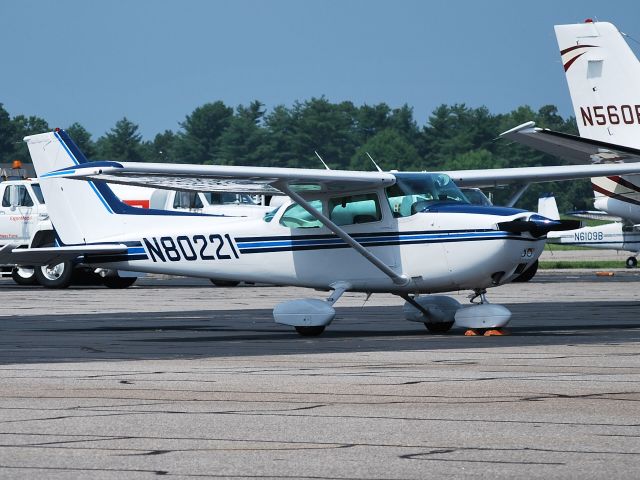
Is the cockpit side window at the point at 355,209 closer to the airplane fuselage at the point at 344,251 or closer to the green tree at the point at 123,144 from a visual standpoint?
the airplane fuselage at the point at 344,251

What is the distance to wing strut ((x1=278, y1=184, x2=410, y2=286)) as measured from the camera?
1609 centimetres

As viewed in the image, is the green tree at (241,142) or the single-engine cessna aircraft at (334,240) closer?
the single-engine cessna aircraft at (334,240)

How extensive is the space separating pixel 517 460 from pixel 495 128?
15601 cm

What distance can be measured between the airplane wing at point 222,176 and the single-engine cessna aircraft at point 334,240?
17 millimetres

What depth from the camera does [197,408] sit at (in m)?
9.07

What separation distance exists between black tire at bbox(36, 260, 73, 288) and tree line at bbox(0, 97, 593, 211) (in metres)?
111

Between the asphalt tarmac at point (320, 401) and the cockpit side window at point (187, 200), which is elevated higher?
the asphalt tarmac at point (320, 401)

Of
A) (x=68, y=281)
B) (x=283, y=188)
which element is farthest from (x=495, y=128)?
(x=283, y=188)

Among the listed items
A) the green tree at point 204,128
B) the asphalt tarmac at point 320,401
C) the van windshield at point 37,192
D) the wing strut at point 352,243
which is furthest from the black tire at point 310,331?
the green tree at point 204,128

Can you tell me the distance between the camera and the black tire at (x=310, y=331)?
1600 cm

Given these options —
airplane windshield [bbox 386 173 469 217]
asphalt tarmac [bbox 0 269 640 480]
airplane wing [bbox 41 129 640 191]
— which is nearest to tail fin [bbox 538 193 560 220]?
asphalt tarmac [bbox 0 269 640 480]

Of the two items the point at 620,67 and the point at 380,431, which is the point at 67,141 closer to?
the point at 620,67

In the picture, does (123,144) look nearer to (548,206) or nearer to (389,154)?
(389,154)

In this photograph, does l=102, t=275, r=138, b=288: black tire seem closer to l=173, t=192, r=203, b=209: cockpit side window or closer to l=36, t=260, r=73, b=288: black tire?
l=36, t=260, r=73, b=288: black tire
